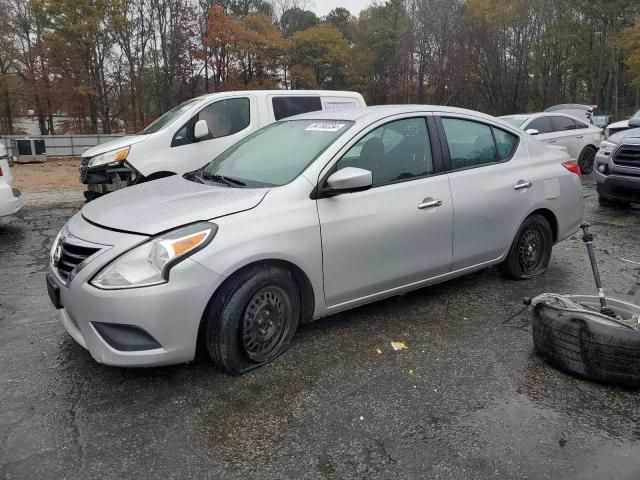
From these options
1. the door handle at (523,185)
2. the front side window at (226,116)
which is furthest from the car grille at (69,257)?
the front side window at (226,116)

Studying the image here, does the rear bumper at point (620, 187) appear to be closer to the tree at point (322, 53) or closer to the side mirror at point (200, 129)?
the side mirror at point (200, 129)

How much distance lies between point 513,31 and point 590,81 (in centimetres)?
795

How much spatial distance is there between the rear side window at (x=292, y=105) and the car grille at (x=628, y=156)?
4.66 m

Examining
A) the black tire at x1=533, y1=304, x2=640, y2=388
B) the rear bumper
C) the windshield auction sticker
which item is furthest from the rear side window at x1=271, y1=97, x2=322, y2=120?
the black tire at x1=533, y1=304, x2=640, y2=388

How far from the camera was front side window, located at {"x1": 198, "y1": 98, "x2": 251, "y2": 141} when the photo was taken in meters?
8.02

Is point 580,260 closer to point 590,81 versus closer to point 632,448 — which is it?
point 632,448

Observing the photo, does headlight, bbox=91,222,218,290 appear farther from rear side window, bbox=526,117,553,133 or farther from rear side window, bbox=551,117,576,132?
rear side window, bbox=551,117,576,132

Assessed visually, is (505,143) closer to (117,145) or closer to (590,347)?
(590,347)

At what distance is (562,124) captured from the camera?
40.4ft

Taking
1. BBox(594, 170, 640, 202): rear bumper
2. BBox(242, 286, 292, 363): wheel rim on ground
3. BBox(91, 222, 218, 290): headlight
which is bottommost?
BBox(242, 286, 292, 363): wheel rim on ground

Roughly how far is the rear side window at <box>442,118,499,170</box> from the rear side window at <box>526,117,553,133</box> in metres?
7.77

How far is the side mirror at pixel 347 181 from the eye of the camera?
11.1 feet

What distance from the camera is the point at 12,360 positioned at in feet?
11.3

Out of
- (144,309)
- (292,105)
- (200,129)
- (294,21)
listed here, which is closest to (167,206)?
(144,309)
